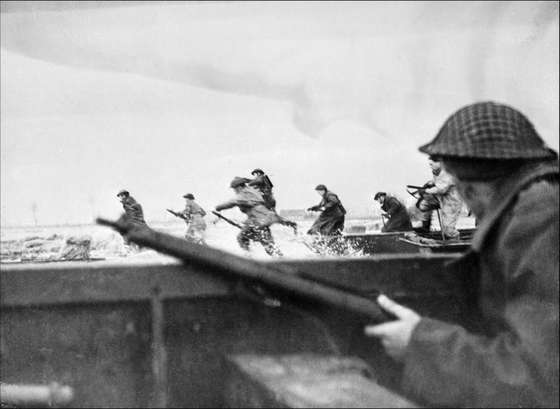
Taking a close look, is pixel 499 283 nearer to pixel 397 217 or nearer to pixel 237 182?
pixel 237 182

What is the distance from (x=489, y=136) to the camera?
2004 mm

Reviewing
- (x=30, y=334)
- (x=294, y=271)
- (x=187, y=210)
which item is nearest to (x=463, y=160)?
(x=294, y=271)

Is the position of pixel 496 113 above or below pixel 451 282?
above

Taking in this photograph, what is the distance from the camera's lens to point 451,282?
8.29 ft

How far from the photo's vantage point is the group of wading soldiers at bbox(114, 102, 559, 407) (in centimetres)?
178

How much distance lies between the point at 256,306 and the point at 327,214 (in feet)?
42.9

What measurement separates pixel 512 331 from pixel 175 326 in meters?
1.20

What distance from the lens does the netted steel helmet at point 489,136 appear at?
200cm

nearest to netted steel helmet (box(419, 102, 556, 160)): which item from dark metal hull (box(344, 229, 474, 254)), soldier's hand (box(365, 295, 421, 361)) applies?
soldier's hand (box(365, 295, 421, 361))

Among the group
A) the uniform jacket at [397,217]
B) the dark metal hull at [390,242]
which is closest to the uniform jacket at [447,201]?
the dark metal hull at [390,242]

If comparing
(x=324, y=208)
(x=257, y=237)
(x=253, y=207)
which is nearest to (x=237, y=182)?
(x=253, y=207)

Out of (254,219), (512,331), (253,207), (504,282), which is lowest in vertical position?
(254,219)

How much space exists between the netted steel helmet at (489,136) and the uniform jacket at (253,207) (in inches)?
445

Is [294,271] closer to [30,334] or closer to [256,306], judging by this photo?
[256,306]
